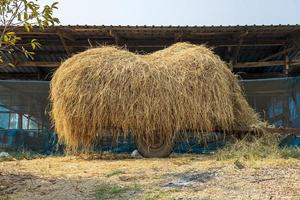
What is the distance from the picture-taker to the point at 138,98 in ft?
26.9

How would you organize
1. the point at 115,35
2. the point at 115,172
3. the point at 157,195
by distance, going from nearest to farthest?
the point at 157,195 → the point at 115,172 → the point at 115,35

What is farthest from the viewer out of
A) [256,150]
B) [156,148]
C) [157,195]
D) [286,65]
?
[286,65]

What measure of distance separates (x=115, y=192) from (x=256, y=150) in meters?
3.50

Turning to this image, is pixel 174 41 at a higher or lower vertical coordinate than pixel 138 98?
higher

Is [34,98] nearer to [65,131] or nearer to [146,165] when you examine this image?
[65,131]

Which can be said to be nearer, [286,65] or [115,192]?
[115,192]

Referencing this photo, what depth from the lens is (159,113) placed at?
8.21 meters

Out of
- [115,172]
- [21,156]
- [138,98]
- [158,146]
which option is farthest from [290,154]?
[21,156]

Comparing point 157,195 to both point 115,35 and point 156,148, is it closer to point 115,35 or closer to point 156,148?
point 156,148

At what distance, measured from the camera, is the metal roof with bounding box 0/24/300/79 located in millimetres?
10648

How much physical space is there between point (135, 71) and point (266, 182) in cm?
396

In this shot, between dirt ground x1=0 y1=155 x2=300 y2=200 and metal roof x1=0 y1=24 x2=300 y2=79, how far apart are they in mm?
4353

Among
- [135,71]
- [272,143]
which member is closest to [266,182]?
[272,143]

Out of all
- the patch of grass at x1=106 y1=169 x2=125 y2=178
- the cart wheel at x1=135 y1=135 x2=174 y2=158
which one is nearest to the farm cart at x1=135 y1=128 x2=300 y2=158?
the cart wheel at x1=135 y1=135 x2=174 y2=158
